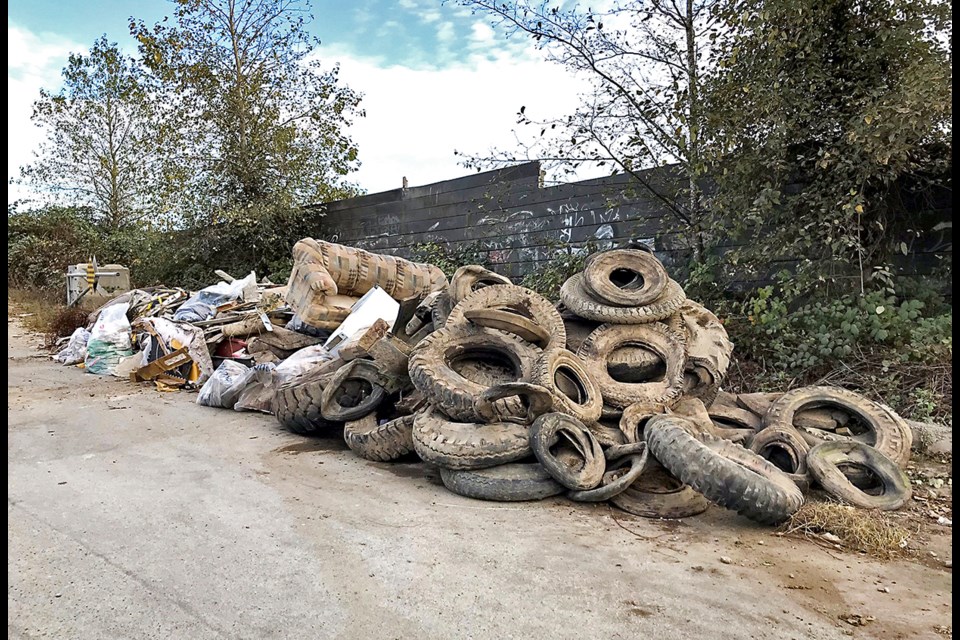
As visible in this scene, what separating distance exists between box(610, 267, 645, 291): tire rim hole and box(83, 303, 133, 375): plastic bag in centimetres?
566

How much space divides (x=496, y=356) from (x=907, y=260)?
12.6 feet

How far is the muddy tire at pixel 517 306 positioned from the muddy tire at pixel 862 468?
171 cm

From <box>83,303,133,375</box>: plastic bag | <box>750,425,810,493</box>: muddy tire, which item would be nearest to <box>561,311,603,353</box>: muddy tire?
<box>750,425,810,493</box>: muddy tire

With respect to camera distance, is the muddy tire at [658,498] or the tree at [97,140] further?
the tree at [97,140]

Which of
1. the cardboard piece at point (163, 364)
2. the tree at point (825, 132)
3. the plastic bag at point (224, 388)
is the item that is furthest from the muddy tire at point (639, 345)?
the cardboard piece at point (163, 364)

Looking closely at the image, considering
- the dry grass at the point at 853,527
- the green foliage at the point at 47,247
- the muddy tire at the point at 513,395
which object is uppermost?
the green foliage at the point at 47,247

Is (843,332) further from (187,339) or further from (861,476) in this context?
(187,339)

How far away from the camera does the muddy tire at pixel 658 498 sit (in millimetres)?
3021

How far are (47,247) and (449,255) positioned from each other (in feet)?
39.9

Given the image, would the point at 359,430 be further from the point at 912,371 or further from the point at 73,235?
the point at 73,235

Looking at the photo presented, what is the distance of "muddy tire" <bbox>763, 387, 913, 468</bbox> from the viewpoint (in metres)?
3.65

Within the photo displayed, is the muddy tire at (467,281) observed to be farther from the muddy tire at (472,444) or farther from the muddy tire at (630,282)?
the muddy tire at (472,444)

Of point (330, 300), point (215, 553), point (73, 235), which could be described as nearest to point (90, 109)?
point (73, 235)

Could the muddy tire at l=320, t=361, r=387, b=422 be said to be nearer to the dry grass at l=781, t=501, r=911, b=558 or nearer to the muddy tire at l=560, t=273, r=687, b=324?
the muddy tire at l=560, t=273, r=687, b=324
